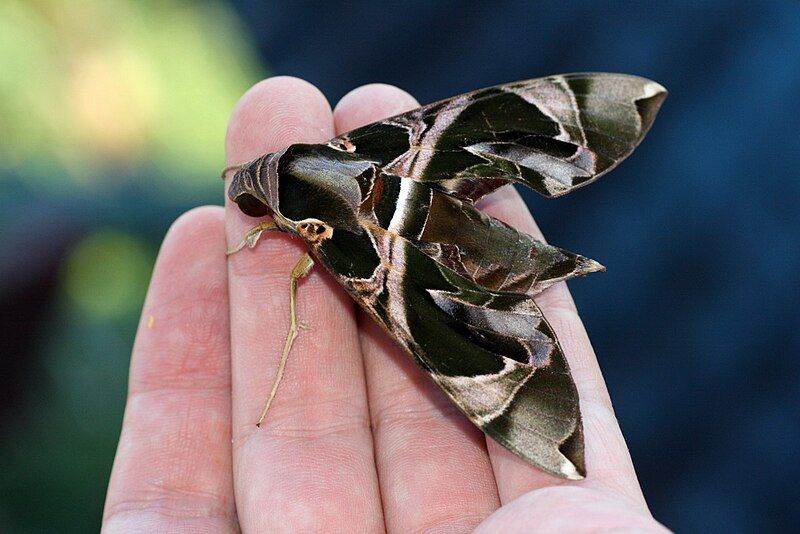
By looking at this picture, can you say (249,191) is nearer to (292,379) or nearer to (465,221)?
(292,379)

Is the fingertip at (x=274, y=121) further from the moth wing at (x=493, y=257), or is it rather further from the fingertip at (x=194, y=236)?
the moth wing at (x=493, y=257)

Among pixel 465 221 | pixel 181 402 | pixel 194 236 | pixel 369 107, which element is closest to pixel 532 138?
pixel 465 221

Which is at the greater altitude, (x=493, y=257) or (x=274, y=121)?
(x=274, y=121)

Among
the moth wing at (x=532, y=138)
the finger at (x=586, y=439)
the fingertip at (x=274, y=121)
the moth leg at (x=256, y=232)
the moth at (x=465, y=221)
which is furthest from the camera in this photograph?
the fingertip at (x=274, y=121)

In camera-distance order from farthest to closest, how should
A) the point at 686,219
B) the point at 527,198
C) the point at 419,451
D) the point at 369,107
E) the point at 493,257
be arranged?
the point at 527,198 → the point at 686,219 → the point at 369,107 → the point at 493,257 → the point at 419,451

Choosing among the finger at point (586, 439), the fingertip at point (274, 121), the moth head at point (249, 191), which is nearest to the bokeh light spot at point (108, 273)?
the fingertip at point (274, 121)

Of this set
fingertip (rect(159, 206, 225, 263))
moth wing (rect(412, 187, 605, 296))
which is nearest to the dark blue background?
moth wing (rect(412, 187, 605, 296))

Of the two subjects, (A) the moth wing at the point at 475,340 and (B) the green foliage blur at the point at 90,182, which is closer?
(A) the moth wing at the point at 475,340
